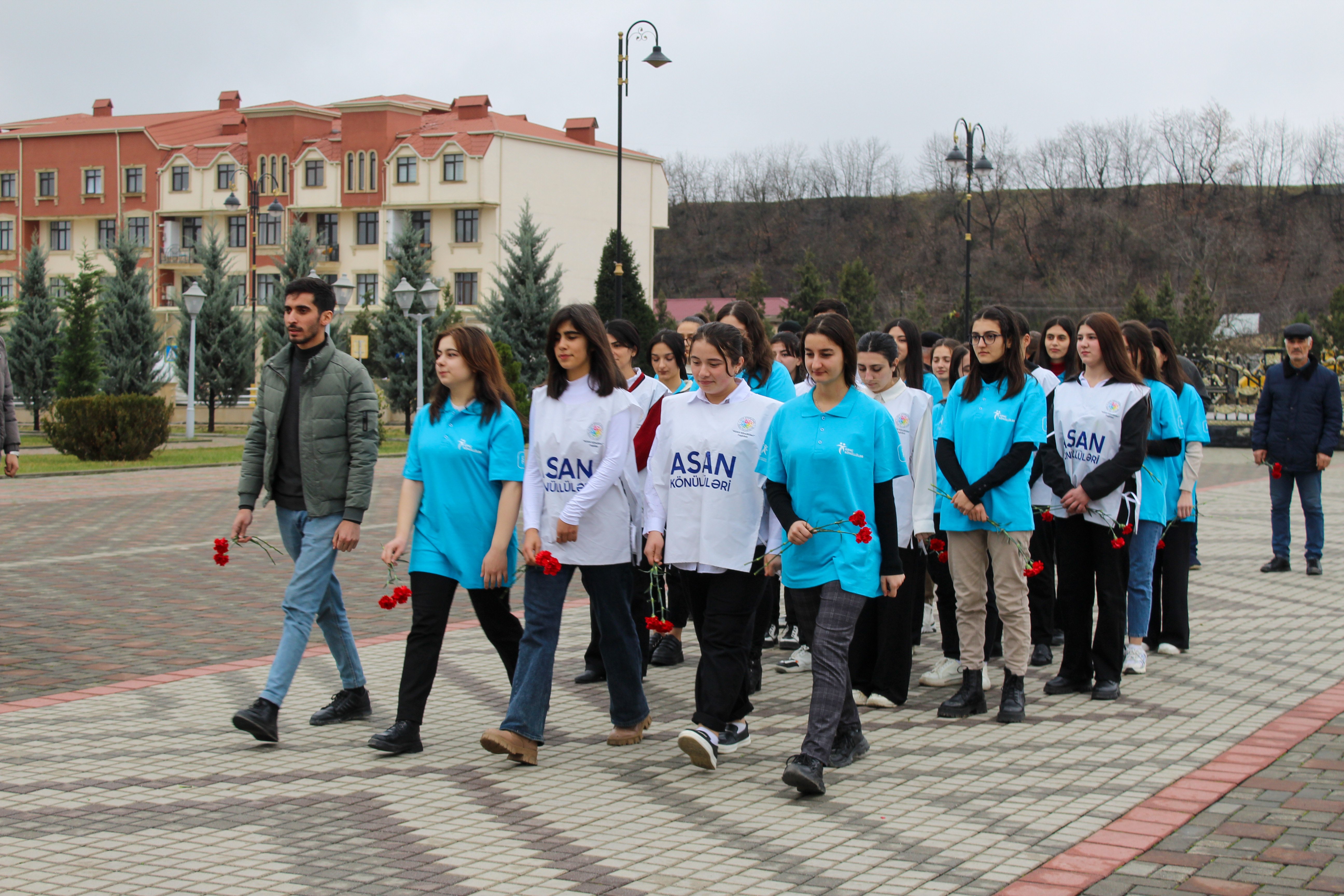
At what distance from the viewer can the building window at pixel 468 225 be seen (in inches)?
2518

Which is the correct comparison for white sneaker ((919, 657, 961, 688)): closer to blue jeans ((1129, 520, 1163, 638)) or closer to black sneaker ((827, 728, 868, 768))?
blue jeans ((1129, 520, 1163, 638))

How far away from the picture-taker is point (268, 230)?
226 feet

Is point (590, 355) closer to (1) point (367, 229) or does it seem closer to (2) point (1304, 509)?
(2) point (1304, 509)

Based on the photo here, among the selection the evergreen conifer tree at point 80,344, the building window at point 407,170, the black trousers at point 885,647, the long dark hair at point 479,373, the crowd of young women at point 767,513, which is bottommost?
the black trousers at point 885,647

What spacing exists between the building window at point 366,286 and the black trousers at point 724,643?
63.4 m

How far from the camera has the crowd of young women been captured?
510 cm

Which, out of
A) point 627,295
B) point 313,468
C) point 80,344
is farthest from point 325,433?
point 627,295

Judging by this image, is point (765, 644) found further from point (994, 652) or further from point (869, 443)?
point (869, 443)

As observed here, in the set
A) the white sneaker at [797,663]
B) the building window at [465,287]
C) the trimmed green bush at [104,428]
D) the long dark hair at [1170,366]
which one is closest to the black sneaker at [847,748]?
the white sneaker at [797,663]

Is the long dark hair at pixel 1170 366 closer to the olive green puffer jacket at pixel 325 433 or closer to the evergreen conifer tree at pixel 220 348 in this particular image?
the olive green puffer jacket at pixel 325 433

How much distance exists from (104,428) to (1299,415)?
20.3m

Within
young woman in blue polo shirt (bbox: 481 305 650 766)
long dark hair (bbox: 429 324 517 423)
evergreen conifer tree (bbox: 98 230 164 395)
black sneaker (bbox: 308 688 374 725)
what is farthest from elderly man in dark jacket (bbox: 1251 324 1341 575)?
evergreen conifer tree (bbox: 98 230 164 395)

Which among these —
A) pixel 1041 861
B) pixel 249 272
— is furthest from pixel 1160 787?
pixel 249 272

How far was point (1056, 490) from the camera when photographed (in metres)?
6.55
